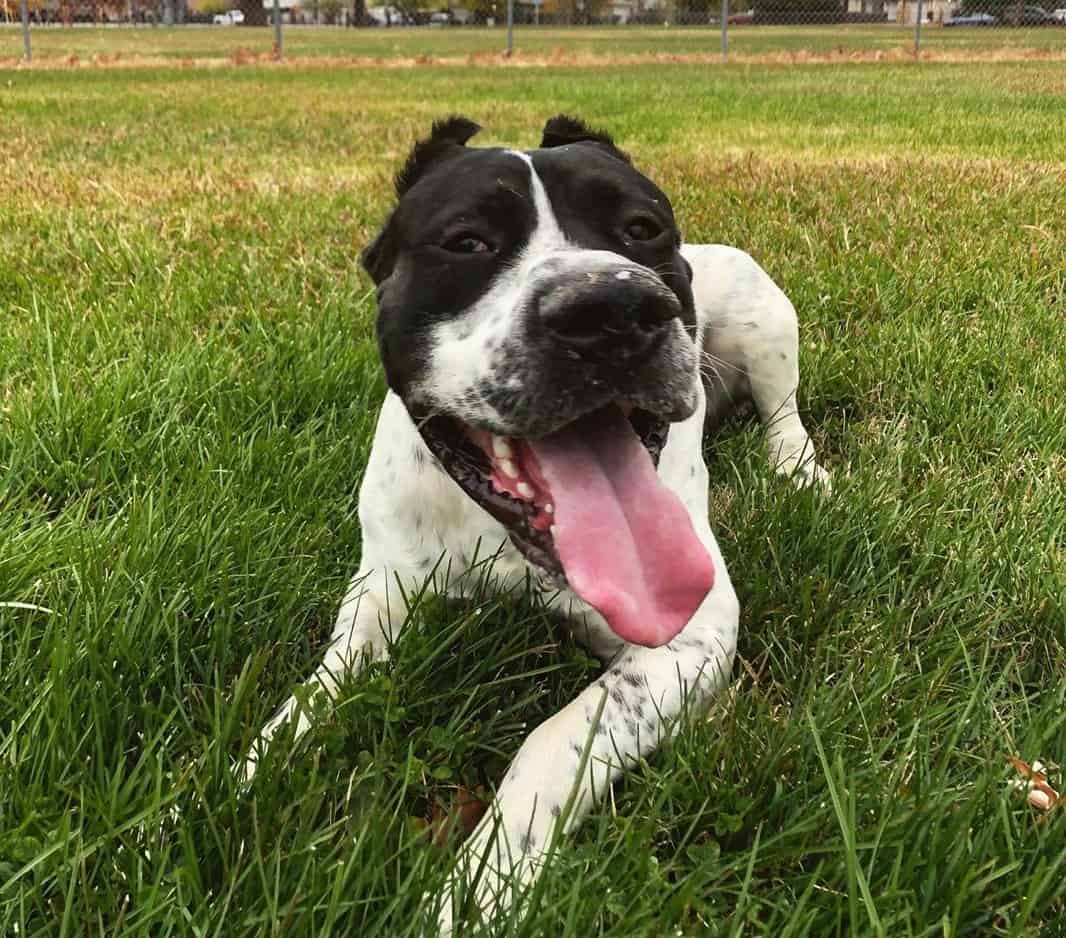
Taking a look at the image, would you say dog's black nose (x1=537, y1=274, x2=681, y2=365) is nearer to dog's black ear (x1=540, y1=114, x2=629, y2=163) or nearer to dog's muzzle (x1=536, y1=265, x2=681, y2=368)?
dog's muzzle (x1=536, y1=265, x2=681, y2=368)

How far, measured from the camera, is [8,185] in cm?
609

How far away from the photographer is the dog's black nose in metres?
1.78

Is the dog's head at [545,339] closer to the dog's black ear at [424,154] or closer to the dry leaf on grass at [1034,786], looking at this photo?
the dog's black ear at [424,154]

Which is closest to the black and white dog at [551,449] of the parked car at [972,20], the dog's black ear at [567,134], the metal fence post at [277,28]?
the dog's black ear at [567,134]

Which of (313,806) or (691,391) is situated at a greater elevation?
(691,391)

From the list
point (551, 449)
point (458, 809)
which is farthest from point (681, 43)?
point (458, 809)

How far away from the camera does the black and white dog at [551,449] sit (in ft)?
5.77

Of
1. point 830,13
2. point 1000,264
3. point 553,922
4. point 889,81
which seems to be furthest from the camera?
point 830,13

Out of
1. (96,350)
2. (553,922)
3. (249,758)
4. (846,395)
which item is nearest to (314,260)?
(96,350)

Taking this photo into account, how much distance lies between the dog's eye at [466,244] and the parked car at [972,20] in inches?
1218

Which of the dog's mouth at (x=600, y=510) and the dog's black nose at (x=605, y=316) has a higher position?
the dog's black nose at (x=605, y=316)

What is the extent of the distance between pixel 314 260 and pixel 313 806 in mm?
3461

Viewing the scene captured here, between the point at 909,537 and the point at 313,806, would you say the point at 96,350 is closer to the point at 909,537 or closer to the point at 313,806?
the point at 313,806

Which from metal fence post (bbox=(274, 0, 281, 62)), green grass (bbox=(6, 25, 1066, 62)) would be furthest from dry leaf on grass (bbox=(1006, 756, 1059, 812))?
green grass (bbox=(6, 25, 1066, 62))
